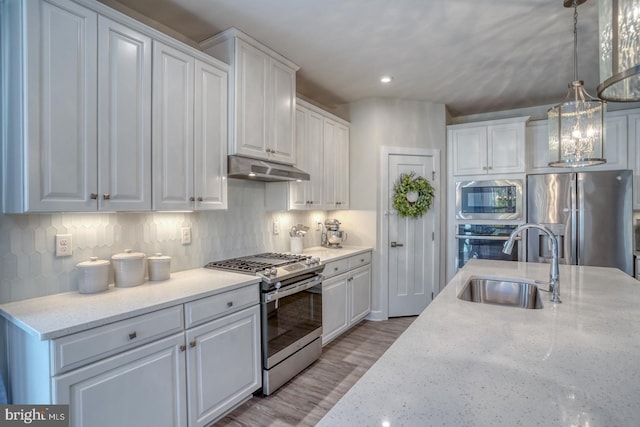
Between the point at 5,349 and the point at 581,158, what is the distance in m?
3.45

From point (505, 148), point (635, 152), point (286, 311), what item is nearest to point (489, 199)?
point (505, 148)

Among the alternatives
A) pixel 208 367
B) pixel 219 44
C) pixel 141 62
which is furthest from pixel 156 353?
pixel 219 44

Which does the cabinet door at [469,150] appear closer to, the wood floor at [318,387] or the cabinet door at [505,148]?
the cabinet door at [505,148]

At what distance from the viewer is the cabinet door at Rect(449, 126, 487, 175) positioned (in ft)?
13.2

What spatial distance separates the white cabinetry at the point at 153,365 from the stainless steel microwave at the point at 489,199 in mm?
3031

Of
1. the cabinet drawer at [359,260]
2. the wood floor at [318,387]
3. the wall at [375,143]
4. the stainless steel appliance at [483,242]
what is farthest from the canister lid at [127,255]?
the stainless steel appliance at [483,242]

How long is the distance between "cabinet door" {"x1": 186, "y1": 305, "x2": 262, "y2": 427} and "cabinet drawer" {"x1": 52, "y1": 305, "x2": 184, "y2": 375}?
0.54ft

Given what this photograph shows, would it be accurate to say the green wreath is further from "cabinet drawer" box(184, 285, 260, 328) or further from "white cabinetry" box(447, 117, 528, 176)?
"cabinet drawer" box(184, 285, 260, 328)

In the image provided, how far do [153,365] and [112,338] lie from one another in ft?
0.95

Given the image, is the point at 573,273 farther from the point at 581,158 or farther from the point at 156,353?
the point at 156,353

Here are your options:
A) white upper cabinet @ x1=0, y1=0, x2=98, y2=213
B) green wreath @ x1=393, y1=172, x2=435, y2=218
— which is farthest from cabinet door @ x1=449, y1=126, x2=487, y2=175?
white upper cabinet @ x1=0, y1=0, x2=98, y2=213

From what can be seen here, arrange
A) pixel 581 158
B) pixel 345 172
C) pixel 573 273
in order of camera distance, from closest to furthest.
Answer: pixel 581 158
pixel 573 273
pixel 345 172

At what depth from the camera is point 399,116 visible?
4.02 m

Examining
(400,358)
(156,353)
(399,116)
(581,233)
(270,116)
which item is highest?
(399,116)
